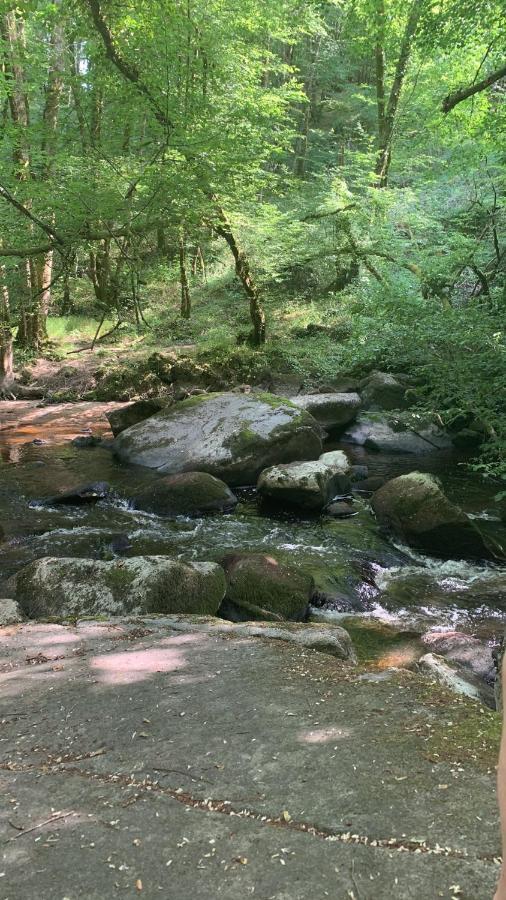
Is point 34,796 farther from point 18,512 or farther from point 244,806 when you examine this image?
point 18,512

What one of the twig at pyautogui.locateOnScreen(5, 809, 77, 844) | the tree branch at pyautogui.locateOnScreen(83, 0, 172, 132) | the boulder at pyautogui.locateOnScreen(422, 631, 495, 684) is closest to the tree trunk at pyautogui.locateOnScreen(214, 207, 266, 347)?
the tree branch at pyautogui.locateOnScreen(83, 0, 172, 132)

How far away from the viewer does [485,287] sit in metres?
12.2

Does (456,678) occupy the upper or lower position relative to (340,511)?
upper

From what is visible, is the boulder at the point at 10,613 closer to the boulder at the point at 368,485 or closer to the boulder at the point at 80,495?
the boulder at the point at 80,495

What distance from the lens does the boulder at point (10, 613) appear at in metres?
4.87

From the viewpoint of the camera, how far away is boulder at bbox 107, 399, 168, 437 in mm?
12039

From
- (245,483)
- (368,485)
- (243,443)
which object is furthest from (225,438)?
(368,485)

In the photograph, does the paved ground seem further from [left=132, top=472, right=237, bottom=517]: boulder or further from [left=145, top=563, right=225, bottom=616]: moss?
[left=132, top=472, right=237, bottom=517]: boulder

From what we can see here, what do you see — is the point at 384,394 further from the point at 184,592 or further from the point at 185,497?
the point at 184,592

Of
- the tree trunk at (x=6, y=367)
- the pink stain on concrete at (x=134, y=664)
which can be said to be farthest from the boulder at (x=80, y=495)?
the tree trunk at (x=6, y=367)

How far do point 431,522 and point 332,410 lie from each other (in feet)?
17.7

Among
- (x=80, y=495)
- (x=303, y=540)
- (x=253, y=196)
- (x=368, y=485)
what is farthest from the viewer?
(x=253, y=196)

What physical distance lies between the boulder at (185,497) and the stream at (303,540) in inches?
8.8

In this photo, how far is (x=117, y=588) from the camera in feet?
17.5
